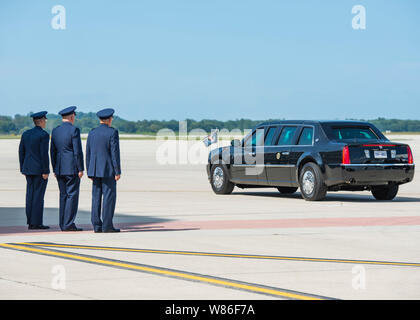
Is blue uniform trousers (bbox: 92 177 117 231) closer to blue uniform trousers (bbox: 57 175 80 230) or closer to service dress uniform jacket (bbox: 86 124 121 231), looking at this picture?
service dress uniform jacket (bbox: 86 124 121 231)

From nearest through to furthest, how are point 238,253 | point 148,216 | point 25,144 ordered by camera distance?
point 238,253 → point 25,144 → point 148,216

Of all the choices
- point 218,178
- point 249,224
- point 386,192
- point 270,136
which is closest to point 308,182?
point 386,192

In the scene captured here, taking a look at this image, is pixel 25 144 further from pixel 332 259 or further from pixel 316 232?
pixel 332 259

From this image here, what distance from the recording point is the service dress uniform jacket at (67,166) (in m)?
14.3

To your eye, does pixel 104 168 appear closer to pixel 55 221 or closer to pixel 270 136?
pixel 55 221

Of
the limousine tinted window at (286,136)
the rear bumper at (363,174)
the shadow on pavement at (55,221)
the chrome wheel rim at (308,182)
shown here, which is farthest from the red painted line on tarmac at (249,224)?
the limousine tinted window at (286,136)

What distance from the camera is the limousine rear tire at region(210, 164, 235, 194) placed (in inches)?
910

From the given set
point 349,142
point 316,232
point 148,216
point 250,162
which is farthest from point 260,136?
point 316,232

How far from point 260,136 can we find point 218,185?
1.67 meters

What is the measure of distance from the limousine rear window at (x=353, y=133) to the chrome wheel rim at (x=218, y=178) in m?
3.52

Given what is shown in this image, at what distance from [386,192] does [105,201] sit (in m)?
8.98

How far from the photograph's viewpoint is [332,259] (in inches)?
436

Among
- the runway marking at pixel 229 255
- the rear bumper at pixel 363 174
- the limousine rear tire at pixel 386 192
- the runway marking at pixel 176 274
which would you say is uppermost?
the rear bumper at pixel 363 174

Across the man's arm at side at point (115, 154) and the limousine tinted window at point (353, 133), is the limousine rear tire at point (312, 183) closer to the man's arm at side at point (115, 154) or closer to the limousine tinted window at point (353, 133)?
the limousine tinted window at point (353, 133)
